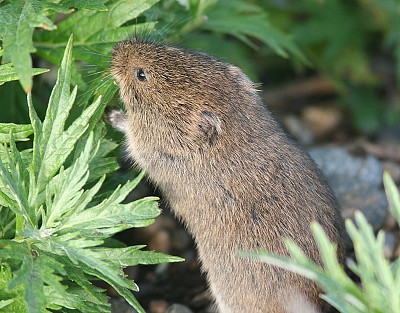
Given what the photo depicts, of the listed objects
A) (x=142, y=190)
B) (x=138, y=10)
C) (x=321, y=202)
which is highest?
(x=138, y=10)

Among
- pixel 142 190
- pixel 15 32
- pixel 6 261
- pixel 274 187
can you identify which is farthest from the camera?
pixel 142 190

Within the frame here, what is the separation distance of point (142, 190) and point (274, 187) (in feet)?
7.23

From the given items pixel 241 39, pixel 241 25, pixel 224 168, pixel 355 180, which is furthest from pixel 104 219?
pixel 355 180

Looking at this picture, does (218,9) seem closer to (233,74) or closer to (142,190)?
(233,74)

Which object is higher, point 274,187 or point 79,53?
point 79,53

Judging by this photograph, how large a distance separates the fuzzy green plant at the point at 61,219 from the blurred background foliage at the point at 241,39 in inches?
17.0

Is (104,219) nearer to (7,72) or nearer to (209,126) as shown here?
(7,72)

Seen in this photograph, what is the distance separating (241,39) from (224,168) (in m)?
2.06

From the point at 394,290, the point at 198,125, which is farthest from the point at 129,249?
the point at 394,290

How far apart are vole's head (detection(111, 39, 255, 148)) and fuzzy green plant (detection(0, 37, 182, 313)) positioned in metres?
0.91

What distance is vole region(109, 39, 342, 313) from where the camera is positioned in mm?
4934

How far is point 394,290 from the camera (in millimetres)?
3332

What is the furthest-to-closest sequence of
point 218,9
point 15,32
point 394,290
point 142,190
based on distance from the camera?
point 142,190 < point 218,9 < point 15,32 < point 394,290

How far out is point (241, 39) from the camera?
6.84 metres
